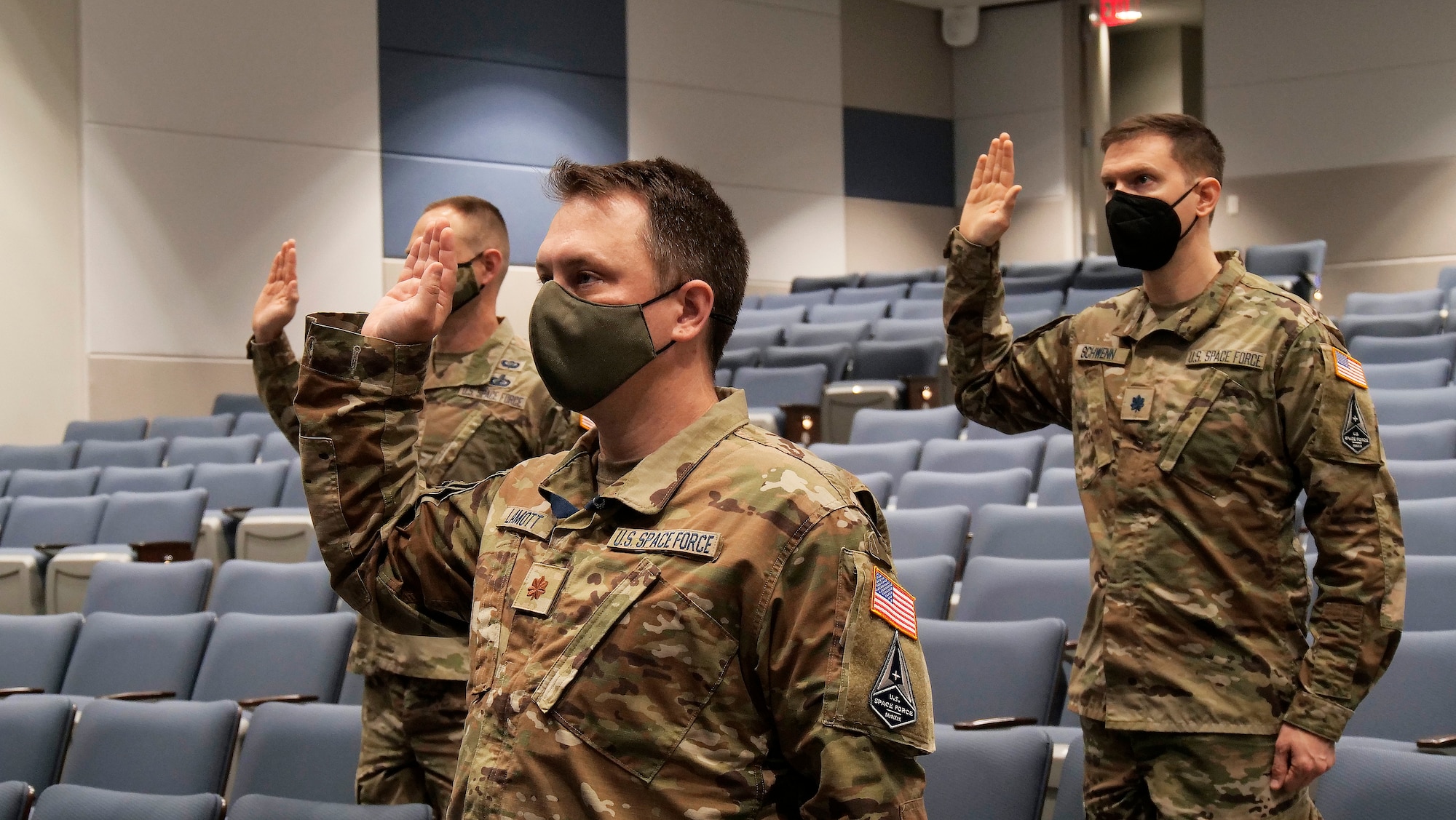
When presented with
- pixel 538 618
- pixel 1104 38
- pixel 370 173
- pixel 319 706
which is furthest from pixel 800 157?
pixel 538 618

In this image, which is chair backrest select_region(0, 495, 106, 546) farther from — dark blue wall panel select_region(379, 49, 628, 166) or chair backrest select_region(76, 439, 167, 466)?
dark blue wall panel select_region(379, 49, 628, 166)

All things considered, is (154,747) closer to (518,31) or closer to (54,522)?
(54,522)

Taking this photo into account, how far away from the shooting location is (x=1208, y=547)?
1.87 metres

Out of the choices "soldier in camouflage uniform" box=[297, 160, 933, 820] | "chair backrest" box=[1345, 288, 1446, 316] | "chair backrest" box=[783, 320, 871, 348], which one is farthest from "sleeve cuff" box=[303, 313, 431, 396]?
"chair backrest" box=[1345, 288, 1446, 316]

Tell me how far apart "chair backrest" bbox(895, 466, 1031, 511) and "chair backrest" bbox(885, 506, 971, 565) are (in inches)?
18.7

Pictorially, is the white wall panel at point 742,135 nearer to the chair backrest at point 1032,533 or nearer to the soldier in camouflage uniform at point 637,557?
the chair backrest at point 1032,533

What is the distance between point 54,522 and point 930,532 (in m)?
3.39

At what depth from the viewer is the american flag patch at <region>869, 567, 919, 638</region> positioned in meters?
1.14

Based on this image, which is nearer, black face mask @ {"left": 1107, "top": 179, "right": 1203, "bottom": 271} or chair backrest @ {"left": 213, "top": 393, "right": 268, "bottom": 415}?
black face mask @ {"left": 1107, "top": 179, "right": 1203, "bottom": 271}

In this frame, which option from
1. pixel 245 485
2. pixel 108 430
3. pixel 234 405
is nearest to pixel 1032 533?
pixel 245 485

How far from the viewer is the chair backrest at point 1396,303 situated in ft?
24.7

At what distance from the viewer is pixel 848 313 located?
27.7ft

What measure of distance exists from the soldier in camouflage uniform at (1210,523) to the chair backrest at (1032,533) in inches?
64.5

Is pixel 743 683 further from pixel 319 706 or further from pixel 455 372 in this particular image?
pixel 319 706
